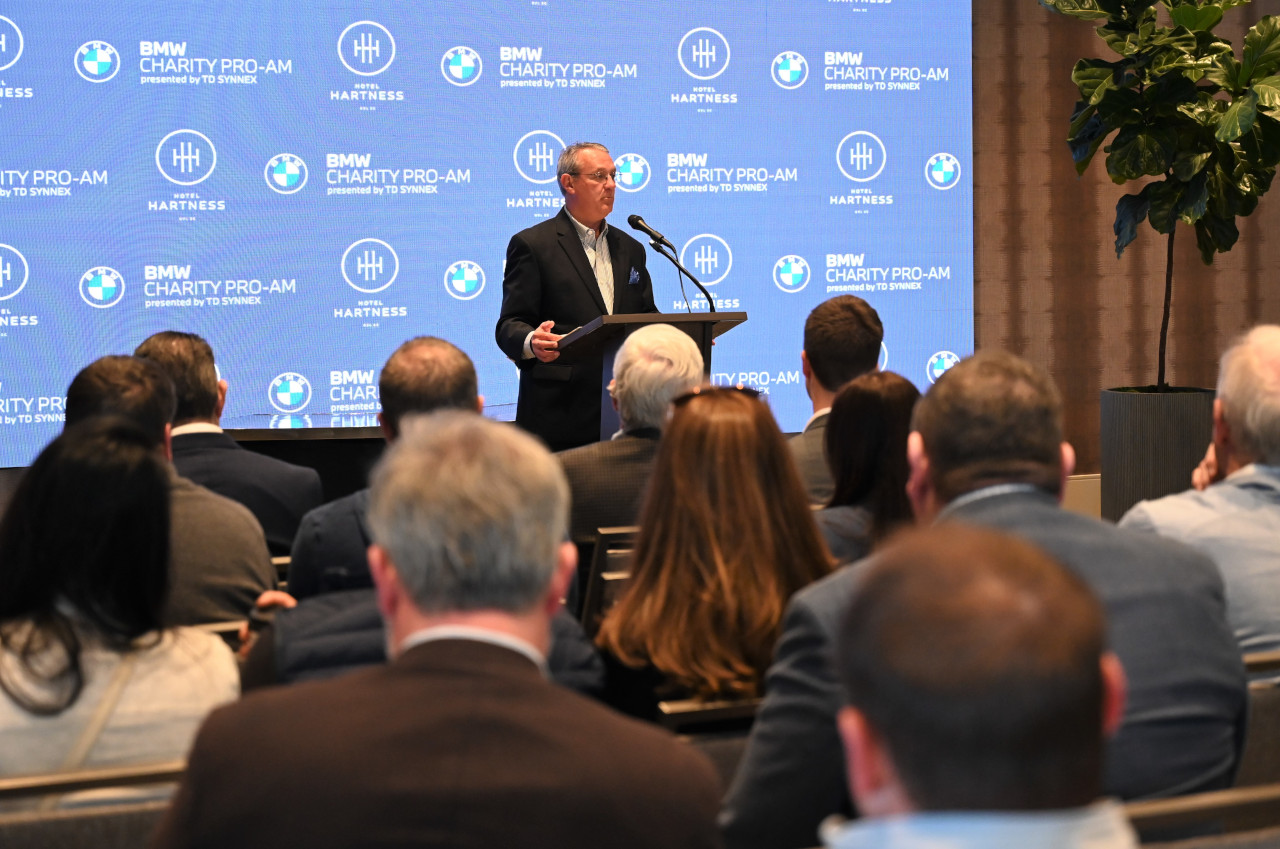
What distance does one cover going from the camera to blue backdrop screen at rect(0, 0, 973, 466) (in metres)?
5.17

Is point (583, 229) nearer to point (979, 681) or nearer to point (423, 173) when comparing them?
point (423, 173)

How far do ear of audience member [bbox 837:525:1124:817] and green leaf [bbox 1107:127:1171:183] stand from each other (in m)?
4.93

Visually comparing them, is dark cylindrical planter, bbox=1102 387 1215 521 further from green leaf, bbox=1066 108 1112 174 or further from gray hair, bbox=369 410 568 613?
gray hair, bbox=369 410 568 613

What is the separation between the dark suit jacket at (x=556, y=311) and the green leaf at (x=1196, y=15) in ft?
8.75

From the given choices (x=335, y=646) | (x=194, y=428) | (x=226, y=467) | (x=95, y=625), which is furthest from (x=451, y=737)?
(x=194, y=428)

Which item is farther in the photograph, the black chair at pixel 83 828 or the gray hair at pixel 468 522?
the black chair at pixel 83 828

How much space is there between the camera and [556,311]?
15.4 ft

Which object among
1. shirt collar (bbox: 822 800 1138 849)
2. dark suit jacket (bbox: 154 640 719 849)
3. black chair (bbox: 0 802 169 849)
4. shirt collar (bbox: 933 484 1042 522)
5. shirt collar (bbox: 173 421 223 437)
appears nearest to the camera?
shirt collar (bbox: 822 800 1138 849)

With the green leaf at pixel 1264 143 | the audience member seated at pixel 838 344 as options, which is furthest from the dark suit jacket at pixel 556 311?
the green leaf at pixel 1264 143

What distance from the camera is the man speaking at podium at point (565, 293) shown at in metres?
4.63

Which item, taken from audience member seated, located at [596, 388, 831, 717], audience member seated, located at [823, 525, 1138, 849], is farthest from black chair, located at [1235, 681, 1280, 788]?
audience member seated, located at [823, 525, 1138, 849]

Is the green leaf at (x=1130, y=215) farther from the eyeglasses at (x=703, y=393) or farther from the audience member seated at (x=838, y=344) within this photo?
the eyeglasses at (x=703, y=393)

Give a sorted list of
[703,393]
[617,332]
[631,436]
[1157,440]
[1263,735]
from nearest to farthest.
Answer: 1. [1263,735]
2. [703,393]
3. [631,436]
4. [617,332]
5. [1157,440]

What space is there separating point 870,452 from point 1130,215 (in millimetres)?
3647
